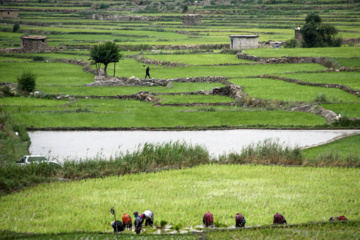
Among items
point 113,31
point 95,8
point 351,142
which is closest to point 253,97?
point 351,142

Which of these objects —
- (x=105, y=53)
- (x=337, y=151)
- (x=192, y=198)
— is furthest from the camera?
(x=105, y=53)

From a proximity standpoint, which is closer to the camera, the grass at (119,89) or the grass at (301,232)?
the grass at (301,232)

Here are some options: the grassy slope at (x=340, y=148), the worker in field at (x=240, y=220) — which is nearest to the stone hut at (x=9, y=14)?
the grassy slope at (x=340, y=148)

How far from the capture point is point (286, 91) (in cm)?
3997

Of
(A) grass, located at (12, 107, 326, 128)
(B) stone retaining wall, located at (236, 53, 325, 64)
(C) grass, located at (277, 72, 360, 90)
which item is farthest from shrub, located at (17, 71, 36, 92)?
(B) stone retaining wall, located at (236, 53, 325, 64)

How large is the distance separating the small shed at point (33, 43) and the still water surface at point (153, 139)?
141 feet

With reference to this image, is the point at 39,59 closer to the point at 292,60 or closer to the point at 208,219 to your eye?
the point at 292,60

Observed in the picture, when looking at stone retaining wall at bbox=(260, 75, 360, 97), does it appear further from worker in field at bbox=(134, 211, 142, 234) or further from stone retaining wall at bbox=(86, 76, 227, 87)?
worker in field at bbox=(134, 211, 142, 234)

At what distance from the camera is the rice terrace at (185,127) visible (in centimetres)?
1448

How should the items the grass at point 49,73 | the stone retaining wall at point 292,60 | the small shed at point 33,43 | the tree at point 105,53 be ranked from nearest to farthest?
the grass at point 49,73, the tree at point 105,53, the stone retaining wall at point 292,60, the small shed at point 33,43

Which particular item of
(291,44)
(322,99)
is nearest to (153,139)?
(322,99)

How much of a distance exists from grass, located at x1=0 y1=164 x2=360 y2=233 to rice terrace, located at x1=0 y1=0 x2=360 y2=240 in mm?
47

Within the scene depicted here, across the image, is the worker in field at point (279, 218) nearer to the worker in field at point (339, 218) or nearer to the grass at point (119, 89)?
the worker in field at point (339, 218)

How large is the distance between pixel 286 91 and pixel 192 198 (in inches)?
1006
